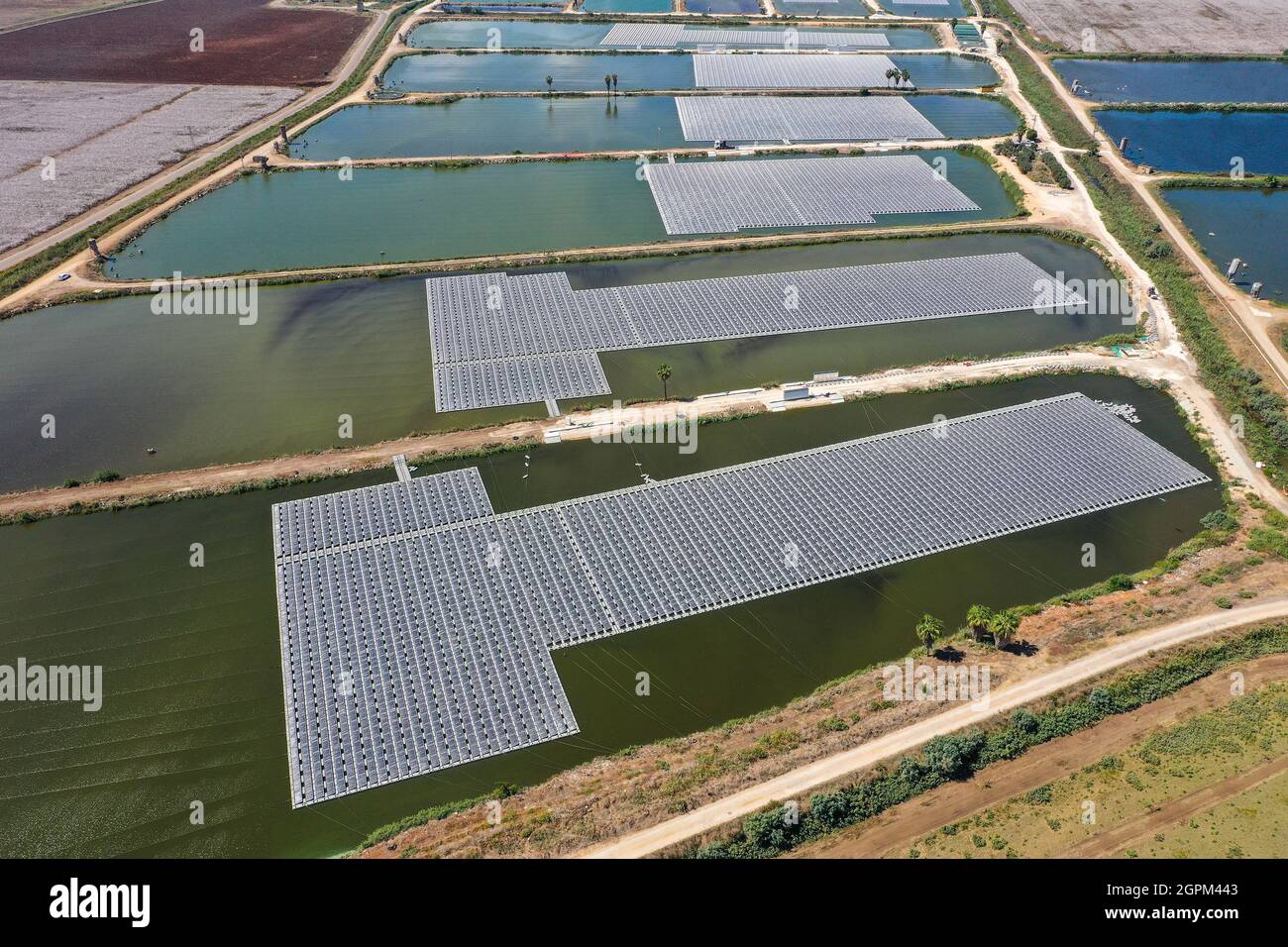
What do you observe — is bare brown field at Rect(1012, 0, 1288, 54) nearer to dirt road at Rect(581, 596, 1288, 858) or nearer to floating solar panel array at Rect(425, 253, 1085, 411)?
floating solar panel array at Rect(425, 253, 1085, 411)

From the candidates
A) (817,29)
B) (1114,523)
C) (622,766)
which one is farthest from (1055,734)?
(817,29)

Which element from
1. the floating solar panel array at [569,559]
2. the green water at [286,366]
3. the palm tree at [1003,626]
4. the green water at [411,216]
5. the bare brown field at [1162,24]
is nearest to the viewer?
the floating solar panel array at [569,559]

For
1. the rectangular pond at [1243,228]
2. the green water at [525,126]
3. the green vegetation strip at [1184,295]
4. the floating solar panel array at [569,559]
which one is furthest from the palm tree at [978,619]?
the green water at [525,126]

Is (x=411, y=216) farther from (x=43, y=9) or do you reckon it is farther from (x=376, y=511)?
(x=43, y=9)

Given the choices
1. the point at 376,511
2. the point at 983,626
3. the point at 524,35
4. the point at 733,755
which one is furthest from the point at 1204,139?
the point at 376,511

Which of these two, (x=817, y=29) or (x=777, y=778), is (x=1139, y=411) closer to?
(x=777, y=778)

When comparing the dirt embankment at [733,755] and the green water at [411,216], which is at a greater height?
the green water at [411,216]

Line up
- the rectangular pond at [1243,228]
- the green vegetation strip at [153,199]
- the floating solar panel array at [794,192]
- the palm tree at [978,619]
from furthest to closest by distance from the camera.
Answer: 1. the floating solar panel array at [794,192]
2. the rectangular pond at [1243,228]
3. the green vegetation strip at [153,199]
4. the palm tree at [978,619]

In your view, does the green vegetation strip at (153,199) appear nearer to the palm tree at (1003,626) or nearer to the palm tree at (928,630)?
the palm tree at (928,630)

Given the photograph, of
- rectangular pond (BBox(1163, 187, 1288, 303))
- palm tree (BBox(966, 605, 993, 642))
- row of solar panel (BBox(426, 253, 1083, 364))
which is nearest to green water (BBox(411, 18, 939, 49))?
rectangular pond (BBox(1163, 187, 1288, 303))
